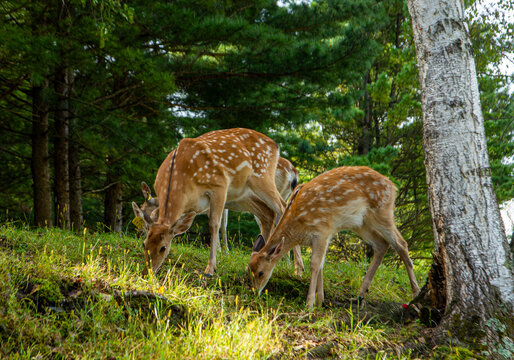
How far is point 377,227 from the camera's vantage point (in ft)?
16.5

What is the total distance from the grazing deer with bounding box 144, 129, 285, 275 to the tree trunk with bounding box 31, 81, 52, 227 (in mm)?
3526

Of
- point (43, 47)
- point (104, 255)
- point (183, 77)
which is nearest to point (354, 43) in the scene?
point (183, 77)

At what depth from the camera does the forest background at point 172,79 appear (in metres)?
6.79

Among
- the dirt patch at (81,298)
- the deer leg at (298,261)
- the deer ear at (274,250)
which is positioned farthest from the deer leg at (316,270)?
the dirt patch at (81,298)

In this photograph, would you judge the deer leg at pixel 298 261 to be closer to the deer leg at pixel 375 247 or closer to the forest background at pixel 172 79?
the deer leg at pixel 375 247

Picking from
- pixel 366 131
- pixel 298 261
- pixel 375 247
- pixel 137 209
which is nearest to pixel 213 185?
pixel 137 209

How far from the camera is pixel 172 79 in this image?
7.09m

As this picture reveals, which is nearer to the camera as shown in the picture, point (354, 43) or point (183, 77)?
point (354, 43)

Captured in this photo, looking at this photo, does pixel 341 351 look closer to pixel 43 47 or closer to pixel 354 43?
pixel 43 47

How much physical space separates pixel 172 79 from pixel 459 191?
196 inches

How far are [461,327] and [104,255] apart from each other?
367cm

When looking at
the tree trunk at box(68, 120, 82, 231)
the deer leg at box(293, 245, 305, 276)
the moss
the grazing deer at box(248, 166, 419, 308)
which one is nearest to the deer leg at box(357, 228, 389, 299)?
the grazing deer at box(248, 166, 419, 308)

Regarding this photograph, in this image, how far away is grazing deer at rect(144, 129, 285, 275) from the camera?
4797 millimetres

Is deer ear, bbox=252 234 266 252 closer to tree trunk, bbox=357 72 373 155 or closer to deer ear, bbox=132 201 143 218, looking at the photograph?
deer ear, bbox=132 201 143 218
